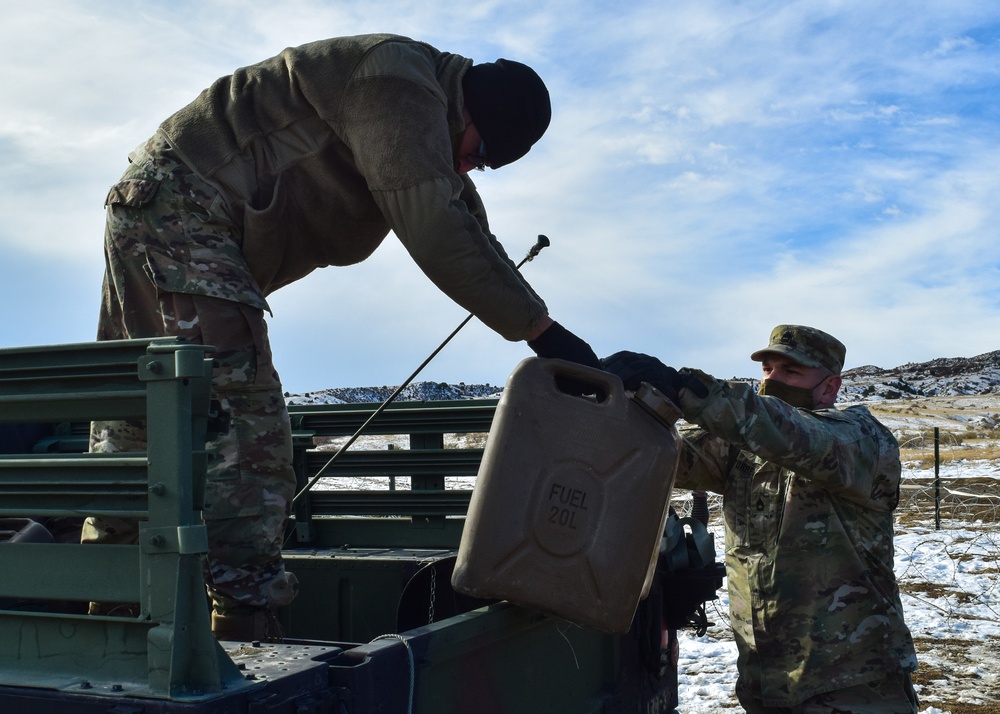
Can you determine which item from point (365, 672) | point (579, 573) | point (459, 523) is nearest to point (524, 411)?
point (579, 573)

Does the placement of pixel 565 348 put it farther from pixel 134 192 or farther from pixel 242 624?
pixel 134 192

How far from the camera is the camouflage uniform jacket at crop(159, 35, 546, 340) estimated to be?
8.11ft

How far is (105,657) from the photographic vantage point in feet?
5.47

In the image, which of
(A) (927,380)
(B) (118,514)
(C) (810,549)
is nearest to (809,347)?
(C) (810,549)

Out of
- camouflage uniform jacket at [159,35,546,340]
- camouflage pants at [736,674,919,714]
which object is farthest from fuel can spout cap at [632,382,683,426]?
camouflage pants at [736,674,919,714]

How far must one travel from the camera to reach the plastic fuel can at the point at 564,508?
7.22 feet

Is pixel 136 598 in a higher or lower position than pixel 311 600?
higher

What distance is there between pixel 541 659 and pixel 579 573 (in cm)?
28

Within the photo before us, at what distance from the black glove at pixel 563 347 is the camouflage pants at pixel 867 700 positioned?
136cm

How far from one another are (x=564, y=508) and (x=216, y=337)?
89 cm

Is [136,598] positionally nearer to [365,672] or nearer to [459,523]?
[365,672]

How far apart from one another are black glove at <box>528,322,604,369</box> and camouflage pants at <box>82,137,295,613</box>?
26.0 inches

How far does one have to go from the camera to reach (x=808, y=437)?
10.00 feet

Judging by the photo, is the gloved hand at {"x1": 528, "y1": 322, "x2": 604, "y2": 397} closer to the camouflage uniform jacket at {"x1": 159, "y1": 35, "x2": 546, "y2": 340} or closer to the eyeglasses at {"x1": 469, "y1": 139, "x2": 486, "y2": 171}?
the camouflage uniform jacket at {"x1": 159, "y1": 35, "x2": 546, "y2": 340}
